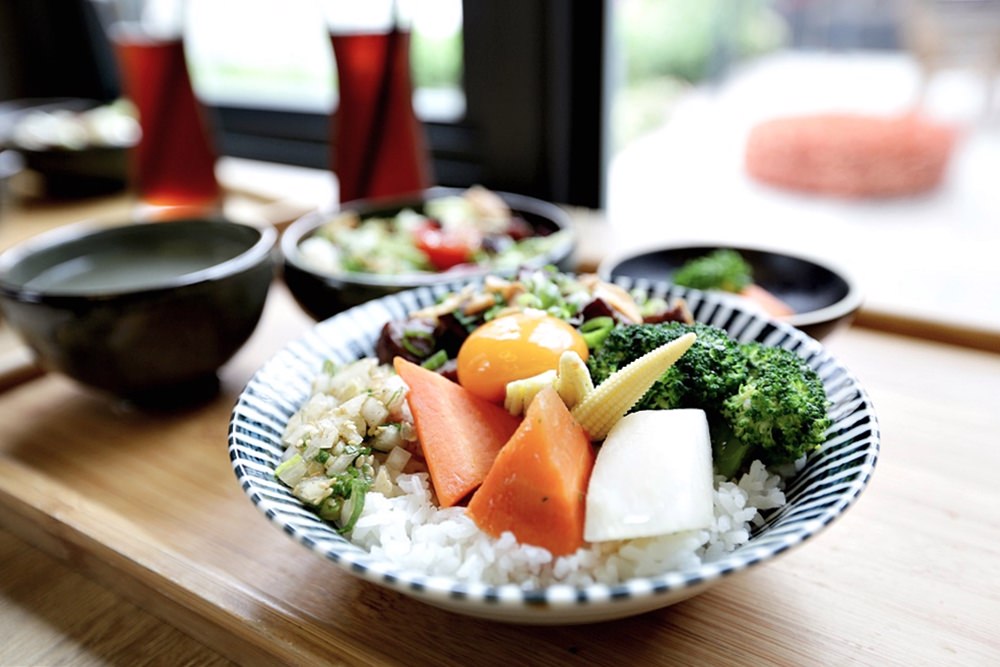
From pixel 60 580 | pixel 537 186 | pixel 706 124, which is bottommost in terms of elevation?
pixel 60 580

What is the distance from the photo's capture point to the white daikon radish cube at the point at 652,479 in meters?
0.75

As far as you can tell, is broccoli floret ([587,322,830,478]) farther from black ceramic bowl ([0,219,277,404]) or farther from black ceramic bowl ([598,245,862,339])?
black ceramic bowl ([0,219,277,404])

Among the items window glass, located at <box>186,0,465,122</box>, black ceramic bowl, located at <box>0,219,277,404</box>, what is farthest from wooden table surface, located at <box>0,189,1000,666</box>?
window glass, located at <box>186,0,465,122</box>

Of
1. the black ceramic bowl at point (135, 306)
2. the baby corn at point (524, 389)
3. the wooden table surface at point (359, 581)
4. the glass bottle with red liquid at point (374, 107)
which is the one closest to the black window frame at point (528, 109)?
the glass bottle with red liquid at point (374, 107)

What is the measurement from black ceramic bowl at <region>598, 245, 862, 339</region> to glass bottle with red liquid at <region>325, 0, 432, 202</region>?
26.0 inches

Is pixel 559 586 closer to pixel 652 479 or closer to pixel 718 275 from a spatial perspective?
pixel 652 479

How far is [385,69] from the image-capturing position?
1.78 metres

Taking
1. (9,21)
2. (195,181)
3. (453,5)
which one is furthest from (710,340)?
(9,21)

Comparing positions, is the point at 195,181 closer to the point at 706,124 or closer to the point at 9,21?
the point at 706,124

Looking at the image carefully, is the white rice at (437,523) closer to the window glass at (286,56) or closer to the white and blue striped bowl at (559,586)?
the white and blue striped bowl at (559,586)

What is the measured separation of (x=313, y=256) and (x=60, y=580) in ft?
2.36

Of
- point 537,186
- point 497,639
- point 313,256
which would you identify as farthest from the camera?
point 537,186

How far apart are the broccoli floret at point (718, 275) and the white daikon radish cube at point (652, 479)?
0.58m

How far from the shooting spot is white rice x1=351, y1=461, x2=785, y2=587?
0.75 m
